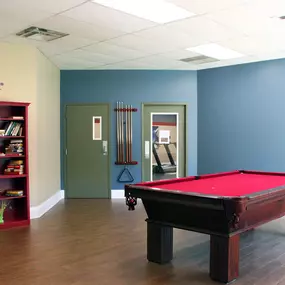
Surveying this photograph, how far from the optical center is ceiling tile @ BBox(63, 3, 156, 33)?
3910 mm

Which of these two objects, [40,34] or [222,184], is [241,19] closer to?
[222,184]

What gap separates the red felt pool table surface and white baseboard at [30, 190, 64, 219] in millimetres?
2602

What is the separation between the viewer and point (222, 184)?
400 cm

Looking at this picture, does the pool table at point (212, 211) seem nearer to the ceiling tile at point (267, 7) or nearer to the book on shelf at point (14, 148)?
the ceiling tile at point (267, 7)

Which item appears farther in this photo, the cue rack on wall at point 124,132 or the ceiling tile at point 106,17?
the cue rack on wall at point 124,132

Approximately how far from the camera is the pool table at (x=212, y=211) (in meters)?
3.01

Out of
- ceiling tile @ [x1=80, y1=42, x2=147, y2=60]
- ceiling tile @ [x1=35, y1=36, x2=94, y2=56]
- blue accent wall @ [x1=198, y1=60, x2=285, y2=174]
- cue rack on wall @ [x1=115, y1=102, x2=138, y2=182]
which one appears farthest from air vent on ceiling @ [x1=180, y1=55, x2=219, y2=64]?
ceiling tile @ [x1=35, y1=36, x2=94, y2=56]

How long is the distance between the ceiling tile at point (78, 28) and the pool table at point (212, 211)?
2.16 meters

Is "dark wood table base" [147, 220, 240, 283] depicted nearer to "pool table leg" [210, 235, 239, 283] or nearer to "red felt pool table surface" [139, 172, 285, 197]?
"pool table leg" [210, 235, 239, 283]

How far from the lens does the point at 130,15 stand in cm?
411

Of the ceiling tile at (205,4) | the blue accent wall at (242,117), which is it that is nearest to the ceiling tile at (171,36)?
the ceiling tile at (205,4)

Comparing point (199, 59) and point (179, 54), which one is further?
point (199, 59)

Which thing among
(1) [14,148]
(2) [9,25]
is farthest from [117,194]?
(2) [9,25]

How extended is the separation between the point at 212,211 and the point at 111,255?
4.36ft
